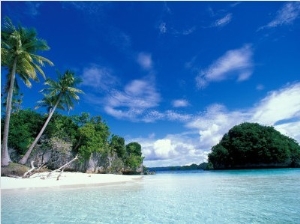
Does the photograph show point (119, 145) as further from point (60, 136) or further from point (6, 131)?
point (6, 131)

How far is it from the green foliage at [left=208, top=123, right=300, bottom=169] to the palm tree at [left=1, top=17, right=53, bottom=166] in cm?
5272

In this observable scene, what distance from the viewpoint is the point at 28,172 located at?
14688mm

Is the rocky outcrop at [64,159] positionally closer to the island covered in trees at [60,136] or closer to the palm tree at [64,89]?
the island covered in trees at [60,136]

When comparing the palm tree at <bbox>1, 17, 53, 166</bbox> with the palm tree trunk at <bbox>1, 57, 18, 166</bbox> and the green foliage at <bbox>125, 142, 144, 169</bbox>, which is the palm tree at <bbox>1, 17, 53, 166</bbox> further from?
the green foliage at <bbox>125, 142, 144, 169</bbox>

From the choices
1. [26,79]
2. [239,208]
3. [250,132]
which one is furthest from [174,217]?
[250,132]

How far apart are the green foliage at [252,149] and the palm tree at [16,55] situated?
Result: 52717mm

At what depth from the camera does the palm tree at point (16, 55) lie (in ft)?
52.5

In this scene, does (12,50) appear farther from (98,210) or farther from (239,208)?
(239,208)

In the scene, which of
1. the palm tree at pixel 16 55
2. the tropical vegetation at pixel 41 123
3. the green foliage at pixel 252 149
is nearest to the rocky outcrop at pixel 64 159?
the tropical vegetation at pixel 41 123

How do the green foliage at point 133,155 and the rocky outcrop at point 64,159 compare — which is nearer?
the rocky outcrop at point 64,159

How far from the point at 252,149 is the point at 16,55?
55.0 meters

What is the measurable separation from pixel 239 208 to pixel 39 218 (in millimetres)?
4391

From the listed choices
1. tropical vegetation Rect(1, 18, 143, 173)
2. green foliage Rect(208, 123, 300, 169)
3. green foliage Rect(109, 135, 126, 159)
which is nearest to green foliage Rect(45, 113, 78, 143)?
tropical vegetation Rect(1, 18, 143, 173)

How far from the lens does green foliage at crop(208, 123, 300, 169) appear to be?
57312 millimetres
